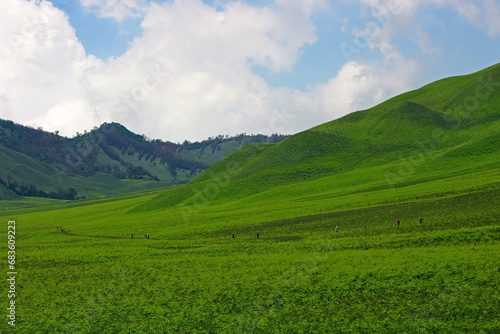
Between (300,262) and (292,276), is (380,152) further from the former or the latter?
(292,276)

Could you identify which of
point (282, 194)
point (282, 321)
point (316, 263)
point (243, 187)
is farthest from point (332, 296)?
point (243, 187)

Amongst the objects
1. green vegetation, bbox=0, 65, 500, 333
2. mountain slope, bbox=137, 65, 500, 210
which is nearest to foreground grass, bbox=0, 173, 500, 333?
green vegetation, bbox=0, 65, 500, 333

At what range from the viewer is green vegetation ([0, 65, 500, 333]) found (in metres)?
33.8

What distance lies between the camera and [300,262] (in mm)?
47594

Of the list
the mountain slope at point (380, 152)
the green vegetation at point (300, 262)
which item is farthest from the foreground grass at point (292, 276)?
the mountain slope at point (380, 152)

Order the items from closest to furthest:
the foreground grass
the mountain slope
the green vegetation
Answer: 1. the foreground grass
2. the green vegetation
3. the mountain slope

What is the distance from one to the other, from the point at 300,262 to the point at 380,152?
4039 inches

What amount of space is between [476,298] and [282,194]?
76.5 m

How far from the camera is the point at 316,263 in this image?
152ft

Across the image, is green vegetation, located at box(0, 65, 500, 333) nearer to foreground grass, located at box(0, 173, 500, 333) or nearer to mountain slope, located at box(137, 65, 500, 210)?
foreground grass, located at box(0, 173, 500, 333)

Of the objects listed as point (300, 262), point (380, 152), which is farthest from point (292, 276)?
point (380, 152)

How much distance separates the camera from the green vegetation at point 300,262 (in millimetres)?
33844

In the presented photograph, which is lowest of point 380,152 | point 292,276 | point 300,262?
point 292,276

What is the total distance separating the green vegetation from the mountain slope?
1.51m
